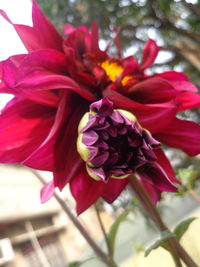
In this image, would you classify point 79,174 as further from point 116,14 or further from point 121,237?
point 116,14

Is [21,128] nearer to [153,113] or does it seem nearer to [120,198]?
[153,113]

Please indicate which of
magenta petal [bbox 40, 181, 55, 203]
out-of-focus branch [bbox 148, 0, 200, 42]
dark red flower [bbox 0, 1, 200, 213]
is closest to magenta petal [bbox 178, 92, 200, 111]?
dark red flower [bbox 0, 1, 200, 213]

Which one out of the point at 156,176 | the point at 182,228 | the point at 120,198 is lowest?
the point at 120,198

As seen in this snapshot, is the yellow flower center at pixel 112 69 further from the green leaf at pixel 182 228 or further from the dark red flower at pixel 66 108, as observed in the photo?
the green leaf at pixel 182 228

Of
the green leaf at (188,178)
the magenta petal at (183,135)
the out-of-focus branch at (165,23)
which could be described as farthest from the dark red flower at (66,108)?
the out-of-focus branch at (165,23)

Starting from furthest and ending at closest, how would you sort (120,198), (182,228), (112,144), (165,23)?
1. (165,23)
2. (120,198)
3. (182,228)
4. (112,144)

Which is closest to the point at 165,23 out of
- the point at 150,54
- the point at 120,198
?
the point at 120,198
